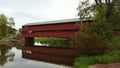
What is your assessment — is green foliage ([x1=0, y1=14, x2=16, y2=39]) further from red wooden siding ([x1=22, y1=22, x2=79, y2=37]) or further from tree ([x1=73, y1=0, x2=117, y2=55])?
tree ([x1=73, y1=0, x2=117, y2=55])

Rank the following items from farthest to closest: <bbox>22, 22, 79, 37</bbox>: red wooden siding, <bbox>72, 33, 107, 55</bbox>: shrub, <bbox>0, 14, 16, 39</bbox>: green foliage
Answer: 1. <bbox>0, 14, 16, 39</bbox>: green foliage
2. <bbox>22, 22, 79, 37</bbox>: red wooden siding
3. <bbox>72, 33, 107, 55</bbox>: shrub

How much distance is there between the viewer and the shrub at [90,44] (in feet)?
83.7

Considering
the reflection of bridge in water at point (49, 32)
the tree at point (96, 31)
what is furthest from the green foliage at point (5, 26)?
the tree at point (96, 31)

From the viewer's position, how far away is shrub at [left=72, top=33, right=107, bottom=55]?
2550cm

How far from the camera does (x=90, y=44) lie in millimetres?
25797

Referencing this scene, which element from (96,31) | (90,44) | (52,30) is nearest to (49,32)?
(52,30)

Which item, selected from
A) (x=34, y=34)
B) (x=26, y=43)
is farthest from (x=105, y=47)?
(x=26, y=43)

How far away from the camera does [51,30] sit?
47688 millimetres

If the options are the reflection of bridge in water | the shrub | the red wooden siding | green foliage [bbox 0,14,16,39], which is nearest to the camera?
the shrub

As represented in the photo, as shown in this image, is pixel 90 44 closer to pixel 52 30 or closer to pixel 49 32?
pixel 52 30

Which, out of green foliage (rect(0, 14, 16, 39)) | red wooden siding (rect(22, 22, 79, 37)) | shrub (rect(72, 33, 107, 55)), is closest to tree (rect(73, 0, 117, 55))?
shrub (rect(72, 33, 107, 55))

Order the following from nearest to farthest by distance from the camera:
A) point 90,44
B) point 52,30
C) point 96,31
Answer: point 90,44
point 96,31
point 52,30

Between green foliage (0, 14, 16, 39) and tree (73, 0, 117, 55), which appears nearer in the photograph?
tree (73, 0, 117, 55)

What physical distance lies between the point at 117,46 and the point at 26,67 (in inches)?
430
